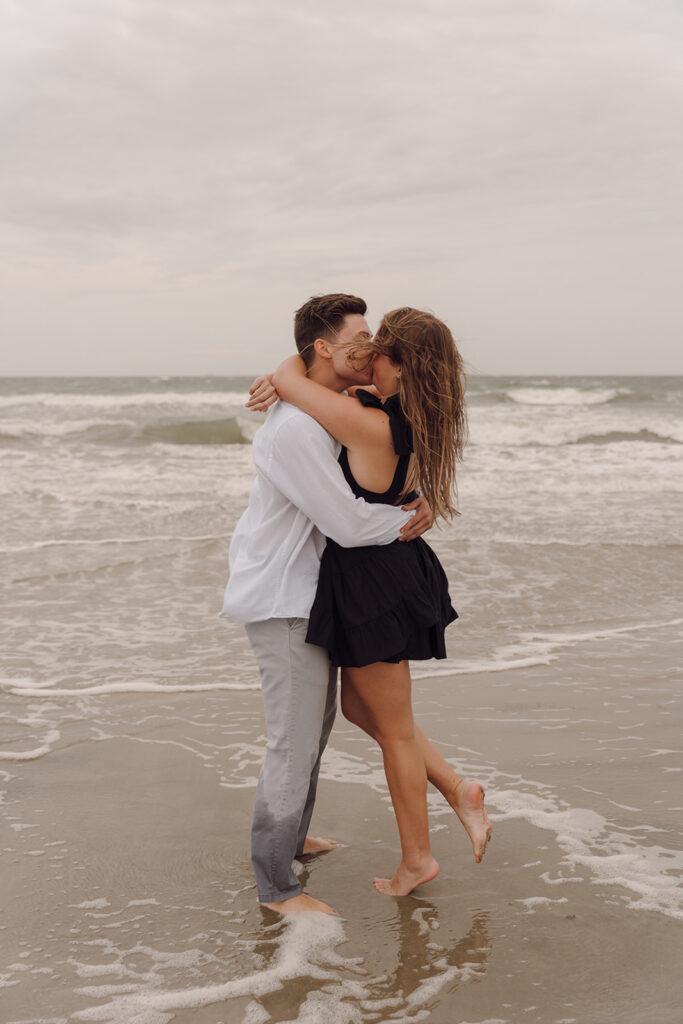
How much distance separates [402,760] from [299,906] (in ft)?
1.81

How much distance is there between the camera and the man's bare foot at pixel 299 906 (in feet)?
9.56

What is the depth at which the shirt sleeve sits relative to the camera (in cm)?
271

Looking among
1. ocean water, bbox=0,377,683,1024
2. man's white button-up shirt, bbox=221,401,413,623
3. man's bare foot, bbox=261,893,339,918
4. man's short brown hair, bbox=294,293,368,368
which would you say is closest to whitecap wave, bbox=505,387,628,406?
ocean water, bbox=0,377,683,1024

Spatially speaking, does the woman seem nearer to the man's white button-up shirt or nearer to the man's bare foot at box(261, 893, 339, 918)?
the man's white button-up shirt

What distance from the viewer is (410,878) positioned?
3041 millimetres

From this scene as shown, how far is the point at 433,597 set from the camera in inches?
118

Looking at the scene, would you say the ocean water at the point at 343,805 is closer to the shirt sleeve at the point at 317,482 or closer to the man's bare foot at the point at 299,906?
the man's bare foot at the point at 299,906

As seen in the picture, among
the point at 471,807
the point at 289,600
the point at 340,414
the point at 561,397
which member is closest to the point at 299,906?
the point at 471,807

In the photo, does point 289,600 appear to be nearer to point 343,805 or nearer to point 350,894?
point 350,894

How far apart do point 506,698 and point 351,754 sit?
1.04 metres

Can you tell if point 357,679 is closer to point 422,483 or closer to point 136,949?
point 422,483

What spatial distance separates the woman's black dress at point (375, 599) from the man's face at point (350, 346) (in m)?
0.08

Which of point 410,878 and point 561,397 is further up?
point 561,397

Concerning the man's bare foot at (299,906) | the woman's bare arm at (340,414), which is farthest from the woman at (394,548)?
the man's bare foot at (299,906)
